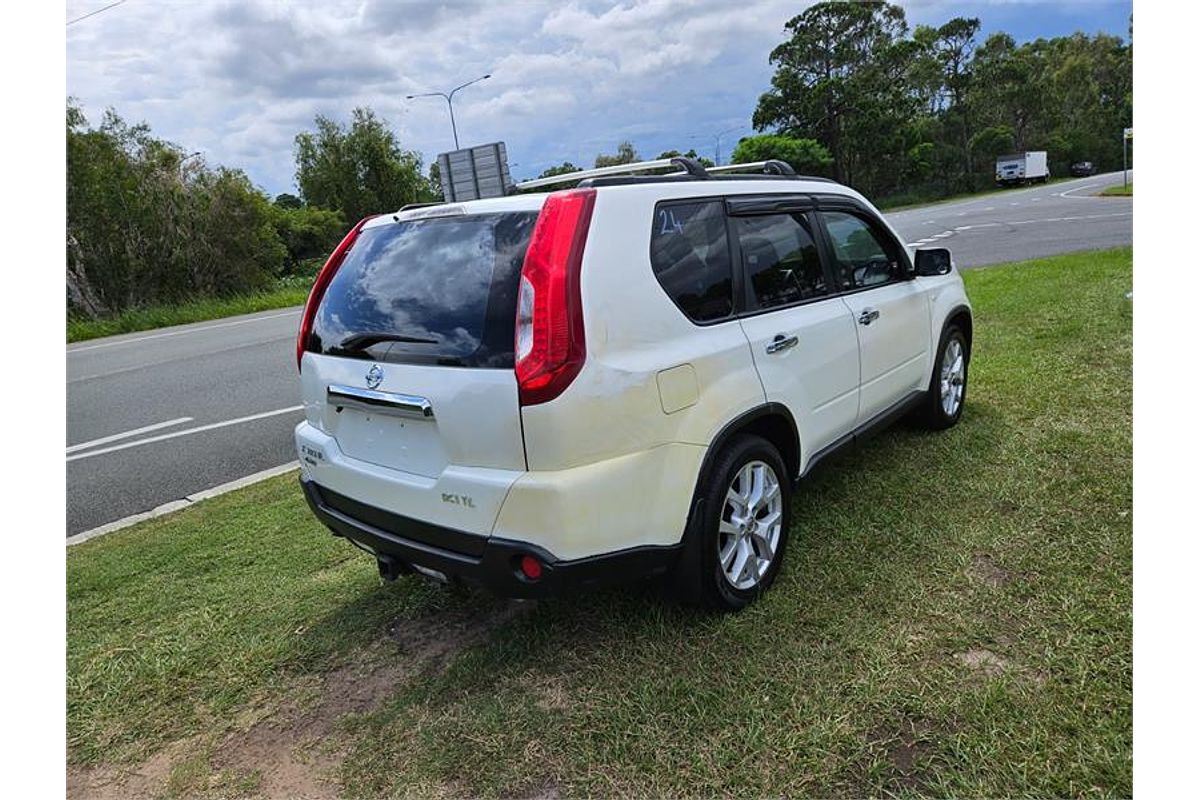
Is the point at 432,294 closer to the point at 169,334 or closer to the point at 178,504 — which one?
the point at 178,504

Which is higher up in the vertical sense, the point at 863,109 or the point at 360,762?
the point at 863,109

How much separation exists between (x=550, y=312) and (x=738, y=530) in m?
1.23

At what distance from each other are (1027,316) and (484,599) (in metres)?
6.92

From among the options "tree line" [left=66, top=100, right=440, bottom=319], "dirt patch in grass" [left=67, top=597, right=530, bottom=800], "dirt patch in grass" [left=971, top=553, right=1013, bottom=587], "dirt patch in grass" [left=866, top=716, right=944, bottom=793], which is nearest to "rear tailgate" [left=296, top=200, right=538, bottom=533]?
"dirt patch in grass" [left=67, top=597, right=530, bottom=800]

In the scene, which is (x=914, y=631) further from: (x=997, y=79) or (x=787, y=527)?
(x=997, y=79)

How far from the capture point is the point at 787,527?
10.5 feet

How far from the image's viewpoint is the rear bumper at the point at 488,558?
7.95ft

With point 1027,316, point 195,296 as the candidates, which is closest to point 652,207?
point 1027,316

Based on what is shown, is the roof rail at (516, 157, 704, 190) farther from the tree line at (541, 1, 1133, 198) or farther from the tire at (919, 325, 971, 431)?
the tree line at (541, 1, 1133, 198)

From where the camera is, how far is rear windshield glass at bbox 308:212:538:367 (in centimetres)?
245

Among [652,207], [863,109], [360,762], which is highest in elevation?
[863,109]

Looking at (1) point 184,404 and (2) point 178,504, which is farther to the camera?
(1) point 184,404

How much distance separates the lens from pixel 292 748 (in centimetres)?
254

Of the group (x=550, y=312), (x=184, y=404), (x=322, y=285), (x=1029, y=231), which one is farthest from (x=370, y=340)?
(x=1029, y=231)
